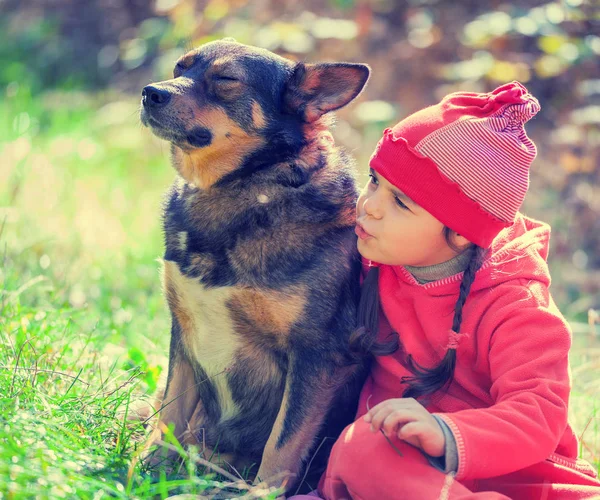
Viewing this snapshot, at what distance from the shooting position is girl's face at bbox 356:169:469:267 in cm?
244

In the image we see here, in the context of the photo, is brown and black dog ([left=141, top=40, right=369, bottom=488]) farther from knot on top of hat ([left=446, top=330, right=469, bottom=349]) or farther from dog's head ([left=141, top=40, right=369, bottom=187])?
knot on top of hat ([left=446, top=330, right=469, bottom=349])

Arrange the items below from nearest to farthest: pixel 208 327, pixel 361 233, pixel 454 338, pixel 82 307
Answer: pixel 454 338
pixel 361 233
pixel 208 327
pixel 82 307

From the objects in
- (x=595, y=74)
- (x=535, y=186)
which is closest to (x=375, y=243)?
(x=535, y=186)

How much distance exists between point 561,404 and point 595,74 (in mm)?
4960

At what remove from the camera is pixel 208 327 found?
2.76 m

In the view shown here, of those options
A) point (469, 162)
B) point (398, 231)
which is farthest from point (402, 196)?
point (469, 162)

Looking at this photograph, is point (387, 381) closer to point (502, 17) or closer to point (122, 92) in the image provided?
point (502, 17)

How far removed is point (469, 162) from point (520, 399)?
27.9 inches

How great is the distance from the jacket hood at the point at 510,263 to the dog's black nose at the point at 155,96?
1.07 meters

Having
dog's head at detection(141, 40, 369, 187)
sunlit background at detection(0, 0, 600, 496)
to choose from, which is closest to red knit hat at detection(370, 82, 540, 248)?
dog's head at detection(141, 40, 369, 187)

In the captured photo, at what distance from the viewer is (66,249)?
4824mm

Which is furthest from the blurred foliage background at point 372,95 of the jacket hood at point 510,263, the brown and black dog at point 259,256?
the jacket hood at point 510,263

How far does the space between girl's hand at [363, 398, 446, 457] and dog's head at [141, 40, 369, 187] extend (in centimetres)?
109

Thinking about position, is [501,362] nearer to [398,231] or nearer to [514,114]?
[398,231]
